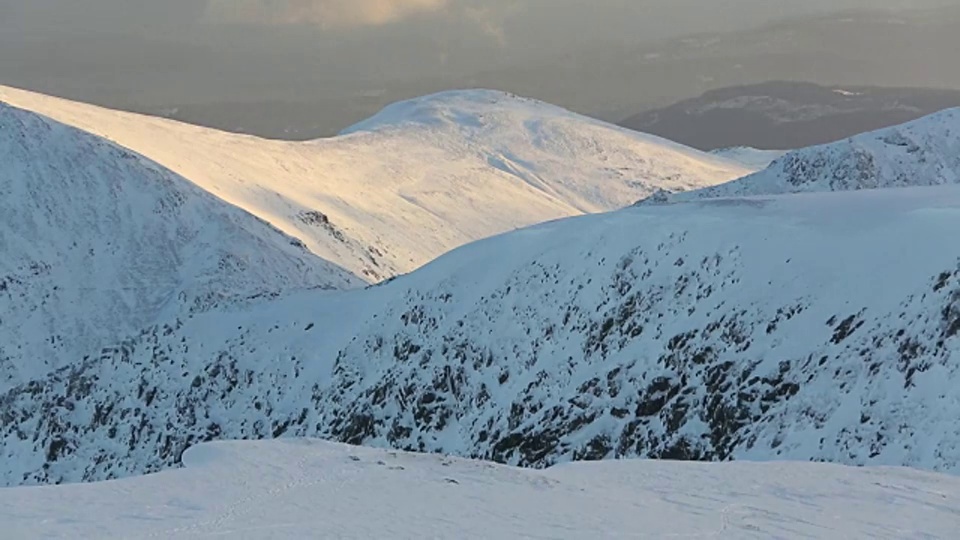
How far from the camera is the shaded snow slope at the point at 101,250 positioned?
258ft

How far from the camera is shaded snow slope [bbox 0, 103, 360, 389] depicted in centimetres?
7856

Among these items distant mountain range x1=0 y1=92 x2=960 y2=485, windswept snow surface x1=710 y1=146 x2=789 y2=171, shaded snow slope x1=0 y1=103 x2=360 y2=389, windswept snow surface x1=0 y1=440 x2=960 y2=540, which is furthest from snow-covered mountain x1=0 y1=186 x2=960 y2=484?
windswept snow surface x1=710 y1=146 x2=789 y2=171

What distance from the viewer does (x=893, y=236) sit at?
106 ft

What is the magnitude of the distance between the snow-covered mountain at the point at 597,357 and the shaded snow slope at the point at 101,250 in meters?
17.7

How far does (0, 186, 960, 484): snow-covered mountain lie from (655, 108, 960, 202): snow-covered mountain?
943 inches

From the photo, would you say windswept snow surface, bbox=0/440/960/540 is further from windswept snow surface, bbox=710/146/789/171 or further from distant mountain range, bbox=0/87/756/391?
windswept snow surface, bbox=710/146/789/171

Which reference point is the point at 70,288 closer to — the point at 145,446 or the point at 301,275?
the point at 301,275

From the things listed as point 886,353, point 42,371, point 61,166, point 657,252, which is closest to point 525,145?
point 61,166

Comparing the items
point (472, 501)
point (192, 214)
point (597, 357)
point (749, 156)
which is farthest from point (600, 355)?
point (749, 156)

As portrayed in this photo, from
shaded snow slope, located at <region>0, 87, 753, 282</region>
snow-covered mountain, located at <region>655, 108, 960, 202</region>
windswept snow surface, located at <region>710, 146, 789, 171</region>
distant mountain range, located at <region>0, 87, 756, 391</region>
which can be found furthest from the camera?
windswept snow surface, located at <region>710, 146, 789, 171</region>

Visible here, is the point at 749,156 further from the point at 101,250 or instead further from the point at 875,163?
the point at 101,250

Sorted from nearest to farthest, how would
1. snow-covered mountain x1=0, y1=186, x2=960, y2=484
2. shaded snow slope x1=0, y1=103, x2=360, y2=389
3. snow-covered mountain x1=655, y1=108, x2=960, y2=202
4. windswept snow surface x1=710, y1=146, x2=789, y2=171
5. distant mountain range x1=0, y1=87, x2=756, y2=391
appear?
snow-covered mountain x1=0, y1=186, x2=960, y2=484
snow-covered mountain x1=655, y1=108, x2=960, y2=202
shaded snow slope x1=0, y1=103, x2=360, y2=389
distant mountain range x1=0, y1=87, x2=756, y2=391
windswept snow surface x1=710, y1=146, x2=789, y2=171

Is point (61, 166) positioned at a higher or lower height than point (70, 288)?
higher

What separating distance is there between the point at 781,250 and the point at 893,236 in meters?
3.95
